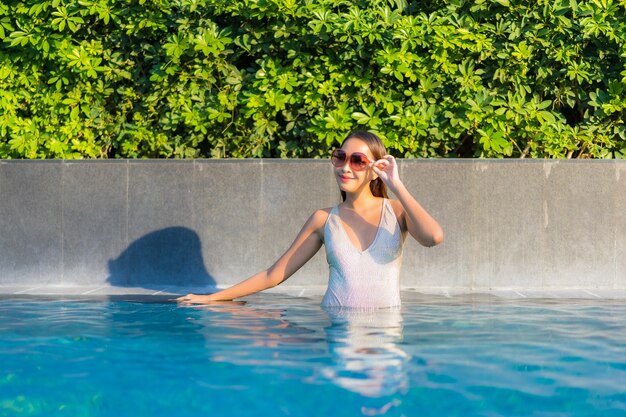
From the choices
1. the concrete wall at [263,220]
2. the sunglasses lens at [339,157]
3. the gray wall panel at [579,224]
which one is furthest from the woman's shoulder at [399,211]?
the gray wall panel at [579,224]

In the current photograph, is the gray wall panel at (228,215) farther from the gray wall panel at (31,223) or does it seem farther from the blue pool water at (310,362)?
the blue pool water at (310,362)

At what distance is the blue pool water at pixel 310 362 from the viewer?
443 centimetres

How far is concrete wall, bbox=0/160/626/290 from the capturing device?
9625mm

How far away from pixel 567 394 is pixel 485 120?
5.67 m

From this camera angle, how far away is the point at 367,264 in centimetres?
666

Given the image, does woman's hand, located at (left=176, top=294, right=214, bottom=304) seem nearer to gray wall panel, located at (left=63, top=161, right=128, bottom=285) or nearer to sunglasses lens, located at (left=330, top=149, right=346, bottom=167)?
sunglasses lens, located at (left=330, top=149, right=346, bottom=167)

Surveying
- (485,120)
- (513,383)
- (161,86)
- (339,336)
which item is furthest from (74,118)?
(513,383)

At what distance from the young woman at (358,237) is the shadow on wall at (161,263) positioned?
286 cm

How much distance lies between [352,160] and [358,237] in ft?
2.00

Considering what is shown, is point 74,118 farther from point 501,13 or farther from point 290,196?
point 501,13

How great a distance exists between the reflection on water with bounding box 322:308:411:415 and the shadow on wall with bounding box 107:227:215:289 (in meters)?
3.16

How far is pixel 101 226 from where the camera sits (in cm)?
988

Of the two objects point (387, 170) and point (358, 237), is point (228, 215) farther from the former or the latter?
point (387, 170)

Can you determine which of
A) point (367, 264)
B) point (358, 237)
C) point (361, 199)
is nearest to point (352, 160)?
point (361, 199)
